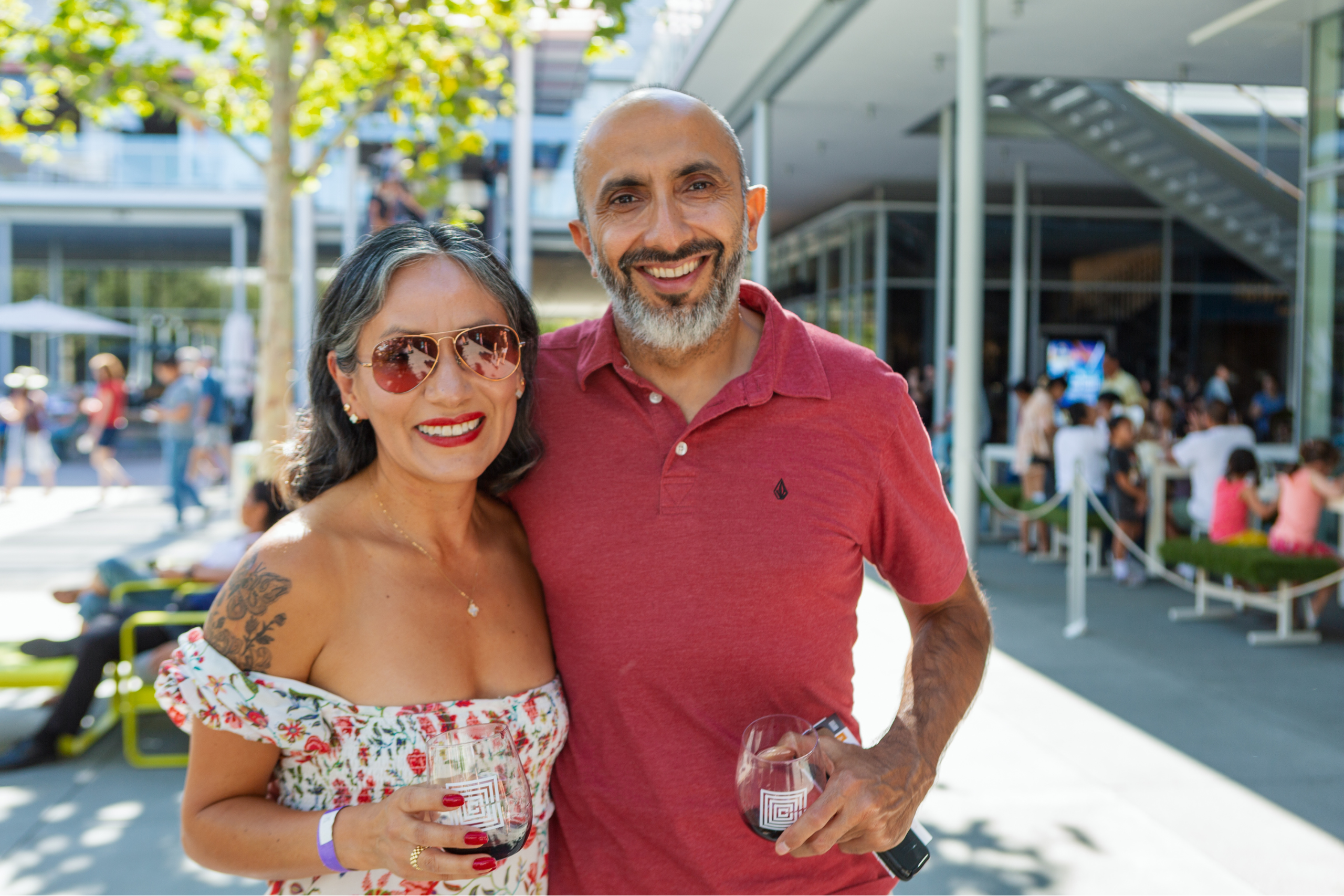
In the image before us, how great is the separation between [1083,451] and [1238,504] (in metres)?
1.83

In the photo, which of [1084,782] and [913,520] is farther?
[1084,782]

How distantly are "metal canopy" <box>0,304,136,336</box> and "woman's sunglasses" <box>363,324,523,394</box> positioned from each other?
2094 cm

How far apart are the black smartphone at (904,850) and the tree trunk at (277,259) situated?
20.2 ft

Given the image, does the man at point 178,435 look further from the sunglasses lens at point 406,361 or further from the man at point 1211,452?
the sunglasses lens at point 406,361

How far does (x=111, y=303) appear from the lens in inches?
1038

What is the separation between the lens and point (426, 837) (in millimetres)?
1371

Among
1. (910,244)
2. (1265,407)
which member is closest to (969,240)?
(1265,407)

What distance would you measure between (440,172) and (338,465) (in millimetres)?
13514

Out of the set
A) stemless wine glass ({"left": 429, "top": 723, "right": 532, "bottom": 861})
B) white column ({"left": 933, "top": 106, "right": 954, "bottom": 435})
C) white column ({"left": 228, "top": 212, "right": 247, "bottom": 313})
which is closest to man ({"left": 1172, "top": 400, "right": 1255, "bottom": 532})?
white column ({"left": 933, "top": 106, "right": 954, "bottom": 435})

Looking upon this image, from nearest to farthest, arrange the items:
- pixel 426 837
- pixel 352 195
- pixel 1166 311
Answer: pixel 426 837
pixel 352 195
pixel 1166 311

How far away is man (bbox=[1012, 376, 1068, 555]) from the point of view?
10964 millimetres

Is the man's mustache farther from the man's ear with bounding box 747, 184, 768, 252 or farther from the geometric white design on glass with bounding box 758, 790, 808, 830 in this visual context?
the geometric white design on glass with bounding box 758, 790, 808, 830

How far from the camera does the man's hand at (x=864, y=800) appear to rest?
144 cm

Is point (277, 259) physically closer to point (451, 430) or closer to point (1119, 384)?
point (451, 430)
